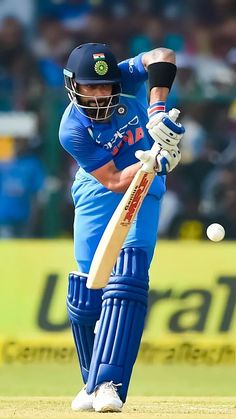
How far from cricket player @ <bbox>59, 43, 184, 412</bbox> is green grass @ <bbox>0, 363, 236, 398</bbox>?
1881 millimetres

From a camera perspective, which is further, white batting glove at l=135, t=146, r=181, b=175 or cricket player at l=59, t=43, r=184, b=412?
cricket player at l=59, t=43, r=184, b=412

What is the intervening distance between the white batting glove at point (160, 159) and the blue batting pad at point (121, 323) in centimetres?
49

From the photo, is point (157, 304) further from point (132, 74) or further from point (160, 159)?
point (160, 159)

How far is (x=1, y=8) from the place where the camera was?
38.7 ft

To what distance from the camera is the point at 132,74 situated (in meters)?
5.38

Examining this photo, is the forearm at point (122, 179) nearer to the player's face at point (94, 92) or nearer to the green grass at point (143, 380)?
the player's face at point (94, 92)

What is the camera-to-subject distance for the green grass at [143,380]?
23.7ft

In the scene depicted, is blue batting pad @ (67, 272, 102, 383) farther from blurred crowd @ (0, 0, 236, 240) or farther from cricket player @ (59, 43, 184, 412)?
blurred crowd @ (0, 0, 236, 240)

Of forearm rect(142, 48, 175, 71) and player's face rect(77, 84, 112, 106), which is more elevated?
forearm rect(142, 48, 175, 71)

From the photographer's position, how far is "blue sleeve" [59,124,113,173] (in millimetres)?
5215

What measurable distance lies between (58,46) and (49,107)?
41.1 inches

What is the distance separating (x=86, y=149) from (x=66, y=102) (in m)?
5.80

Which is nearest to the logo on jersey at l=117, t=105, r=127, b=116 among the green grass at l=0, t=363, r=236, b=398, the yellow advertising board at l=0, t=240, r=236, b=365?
the green grass at l=0, t=363, r=236, b=398

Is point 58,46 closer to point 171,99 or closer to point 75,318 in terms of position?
point 171,99
